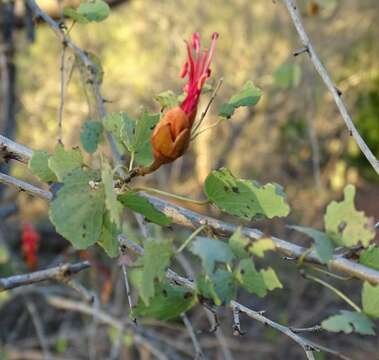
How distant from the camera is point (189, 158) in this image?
714 cm

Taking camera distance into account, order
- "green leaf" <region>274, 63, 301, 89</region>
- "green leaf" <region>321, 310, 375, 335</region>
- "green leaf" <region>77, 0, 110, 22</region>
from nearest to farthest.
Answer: "green leaf" <region>321, 310, 375, 335</region> < "green leaf" <region>77, 0, 110, 22</region> < "green leaf" <region>274, 63, 301, 89</region>

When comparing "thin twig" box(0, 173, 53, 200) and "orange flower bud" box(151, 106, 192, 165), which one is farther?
"thin twig" box(0, 173, 53, 200)

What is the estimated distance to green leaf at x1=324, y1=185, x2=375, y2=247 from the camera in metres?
0.60

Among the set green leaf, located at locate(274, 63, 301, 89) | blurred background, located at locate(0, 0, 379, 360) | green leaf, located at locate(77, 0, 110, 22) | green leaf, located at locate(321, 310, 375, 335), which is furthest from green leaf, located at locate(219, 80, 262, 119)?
blurred background, located at locate(0, 0, 379, 360)

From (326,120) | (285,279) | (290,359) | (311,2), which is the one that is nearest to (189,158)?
(326,120)

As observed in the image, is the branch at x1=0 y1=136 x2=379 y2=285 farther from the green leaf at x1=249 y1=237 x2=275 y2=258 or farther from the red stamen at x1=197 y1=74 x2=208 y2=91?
the red stamen at x1=197 y1=74 x2=208 y2=91

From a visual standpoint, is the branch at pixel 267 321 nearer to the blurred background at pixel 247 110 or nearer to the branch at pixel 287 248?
the branch at pixel 287 248

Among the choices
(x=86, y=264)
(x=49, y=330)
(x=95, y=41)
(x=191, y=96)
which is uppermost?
(x=95, y=41)

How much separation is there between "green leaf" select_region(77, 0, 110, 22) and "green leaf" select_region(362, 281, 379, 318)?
67 cm

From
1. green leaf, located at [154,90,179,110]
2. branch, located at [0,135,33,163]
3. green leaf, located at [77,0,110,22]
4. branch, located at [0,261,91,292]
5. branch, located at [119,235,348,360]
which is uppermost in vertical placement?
green leaf, located at [77,0,110,22]

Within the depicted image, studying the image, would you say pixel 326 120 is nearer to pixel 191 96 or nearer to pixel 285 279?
pixel 285 279

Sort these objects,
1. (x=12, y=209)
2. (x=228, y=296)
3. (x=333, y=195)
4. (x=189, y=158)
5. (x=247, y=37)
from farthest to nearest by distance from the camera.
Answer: (x=189, y=158) < (x=247, y=37) < (x=333, y=195) < (x=12, y=209) < (x=228, y=296)

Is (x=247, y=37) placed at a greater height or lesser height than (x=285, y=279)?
greater

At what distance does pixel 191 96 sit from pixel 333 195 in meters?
5.19
